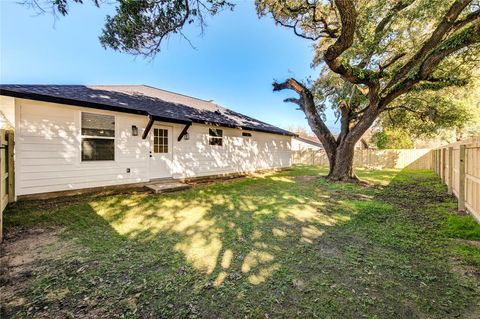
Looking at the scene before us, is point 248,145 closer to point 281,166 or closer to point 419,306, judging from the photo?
point 281,166

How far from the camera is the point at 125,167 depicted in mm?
7148

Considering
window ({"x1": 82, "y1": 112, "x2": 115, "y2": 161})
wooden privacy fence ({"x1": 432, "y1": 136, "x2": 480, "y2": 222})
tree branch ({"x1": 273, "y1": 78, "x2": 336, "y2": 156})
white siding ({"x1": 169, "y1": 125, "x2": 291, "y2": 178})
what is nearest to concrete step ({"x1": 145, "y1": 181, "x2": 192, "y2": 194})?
white siding ({"x1": 169, "y1": 125, "x2": 291, "y2": 178})

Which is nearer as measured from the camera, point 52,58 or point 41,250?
point 41,250

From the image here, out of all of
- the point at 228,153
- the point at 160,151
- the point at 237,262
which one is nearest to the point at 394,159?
the point at 228,153

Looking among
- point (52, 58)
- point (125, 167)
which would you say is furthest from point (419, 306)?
point (52, 58)

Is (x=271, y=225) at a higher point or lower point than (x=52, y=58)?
lower

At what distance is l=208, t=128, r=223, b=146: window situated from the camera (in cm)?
1006

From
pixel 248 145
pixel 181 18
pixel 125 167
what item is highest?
pixel 181 18

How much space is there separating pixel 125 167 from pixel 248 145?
21.9ft

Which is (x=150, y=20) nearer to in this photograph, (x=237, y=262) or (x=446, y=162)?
(x=237, y=262)

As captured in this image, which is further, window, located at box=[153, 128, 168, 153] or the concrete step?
window, located at box=[153, 128, 168, 153]

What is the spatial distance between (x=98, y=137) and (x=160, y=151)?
2109mm

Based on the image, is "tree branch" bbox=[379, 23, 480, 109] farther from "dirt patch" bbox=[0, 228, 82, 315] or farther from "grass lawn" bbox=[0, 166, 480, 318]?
"dirt patch" bbox=[0, 228, 82, 315]

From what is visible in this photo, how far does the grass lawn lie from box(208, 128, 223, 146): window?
5.07 meters
